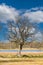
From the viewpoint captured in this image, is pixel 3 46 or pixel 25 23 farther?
pixel 3 46

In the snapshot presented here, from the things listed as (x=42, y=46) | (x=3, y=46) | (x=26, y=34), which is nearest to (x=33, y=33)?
(x=26, y=34)

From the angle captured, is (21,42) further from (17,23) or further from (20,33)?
(17,23)

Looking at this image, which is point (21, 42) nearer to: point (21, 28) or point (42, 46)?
point (21, 28)

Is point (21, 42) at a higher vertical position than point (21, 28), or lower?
lower

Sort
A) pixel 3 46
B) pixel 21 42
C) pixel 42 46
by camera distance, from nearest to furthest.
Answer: pixel 21 42 → pixel 42 46 → pixel 3 46

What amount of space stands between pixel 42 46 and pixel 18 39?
58.7 m

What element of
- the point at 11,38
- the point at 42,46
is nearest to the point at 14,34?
the point at 11,38

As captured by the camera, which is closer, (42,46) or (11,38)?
(11,38)

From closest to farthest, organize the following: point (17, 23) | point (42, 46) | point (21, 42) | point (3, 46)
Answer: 1. point (21, 42)
2. point (17, 23)
3. point (42, 46)
4. point (3, 46)

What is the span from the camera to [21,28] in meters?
45.9

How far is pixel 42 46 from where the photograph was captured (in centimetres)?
10212

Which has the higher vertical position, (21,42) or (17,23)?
(17,23)

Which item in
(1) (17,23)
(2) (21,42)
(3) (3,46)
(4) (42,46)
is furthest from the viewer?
(3) (3,46)

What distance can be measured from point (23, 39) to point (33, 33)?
304 cm
